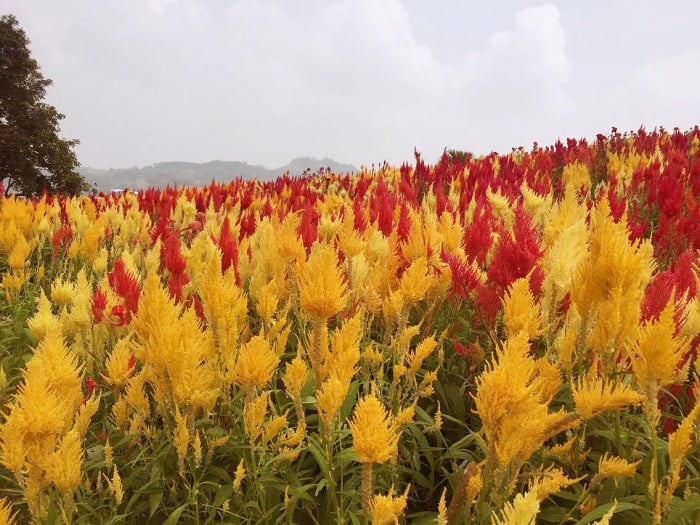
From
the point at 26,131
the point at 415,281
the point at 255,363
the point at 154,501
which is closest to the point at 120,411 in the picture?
the point at 154,501

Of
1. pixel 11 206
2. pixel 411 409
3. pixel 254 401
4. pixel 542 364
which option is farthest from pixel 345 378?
pixel 11 206

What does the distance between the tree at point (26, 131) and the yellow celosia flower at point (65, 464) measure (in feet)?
109

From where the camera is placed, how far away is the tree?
98.3 feet

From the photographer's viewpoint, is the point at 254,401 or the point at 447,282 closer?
the point at 254,401

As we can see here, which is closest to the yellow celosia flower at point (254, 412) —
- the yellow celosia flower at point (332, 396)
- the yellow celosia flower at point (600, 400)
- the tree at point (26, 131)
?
the yellow celosia flower at point (332, 396)

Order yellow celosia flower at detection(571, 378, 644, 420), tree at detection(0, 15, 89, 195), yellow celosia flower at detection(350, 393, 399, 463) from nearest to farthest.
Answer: yellow celosia flower at detection(350, 393, 399, 463) < yellow celosia flower at detection(571, 378, 644, 420) < tree at detection(0, 15, 89, 195)

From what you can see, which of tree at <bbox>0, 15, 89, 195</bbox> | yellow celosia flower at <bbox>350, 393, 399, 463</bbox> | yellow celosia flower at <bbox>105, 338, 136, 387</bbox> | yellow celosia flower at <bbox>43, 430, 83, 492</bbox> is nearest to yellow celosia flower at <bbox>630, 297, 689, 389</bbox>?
yellow celosia flower at <bbox>350, 393, 399, 463</bbox>

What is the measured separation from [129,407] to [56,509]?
36 centimetres

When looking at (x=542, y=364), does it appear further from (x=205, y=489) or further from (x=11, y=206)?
(x=11, y=206)

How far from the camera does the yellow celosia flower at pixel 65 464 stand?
1091 mm

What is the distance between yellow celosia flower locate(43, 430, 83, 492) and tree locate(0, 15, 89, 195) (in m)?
33.1

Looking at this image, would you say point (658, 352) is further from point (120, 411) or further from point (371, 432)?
point (120, 411)

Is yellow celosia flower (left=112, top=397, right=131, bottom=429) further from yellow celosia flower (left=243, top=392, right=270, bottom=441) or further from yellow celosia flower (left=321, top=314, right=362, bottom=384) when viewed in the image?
yellow celosia flower (left=321, top=314, right=362, bottom=384)

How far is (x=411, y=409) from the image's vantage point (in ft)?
4.25
